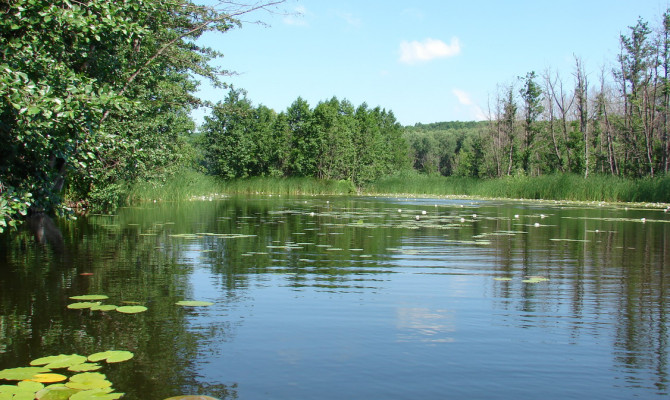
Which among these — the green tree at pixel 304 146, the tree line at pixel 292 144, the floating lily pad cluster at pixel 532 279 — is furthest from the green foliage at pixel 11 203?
the green tree at pixel 304 146

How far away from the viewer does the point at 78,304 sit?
5.43m

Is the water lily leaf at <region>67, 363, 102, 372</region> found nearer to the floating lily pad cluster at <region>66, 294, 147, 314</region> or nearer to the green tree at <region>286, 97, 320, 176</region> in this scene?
the floating lily pad cluster at <region>66, 294, 147, 314</region>

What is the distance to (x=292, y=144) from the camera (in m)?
63.1

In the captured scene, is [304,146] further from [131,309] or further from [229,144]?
[131,309]

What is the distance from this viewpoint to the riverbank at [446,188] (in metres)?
32.3

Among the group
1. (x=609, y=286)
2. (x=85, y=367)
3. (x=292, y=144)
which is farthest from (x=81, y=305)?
(x=292, y=144)

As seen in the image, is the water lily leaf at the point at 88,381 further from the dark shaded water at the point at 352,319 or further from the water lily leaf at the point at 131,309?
the water lily leaf at the point at 131,309

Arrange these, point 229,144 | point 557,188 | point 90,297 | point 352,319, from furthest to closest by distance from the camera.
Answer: point 229,144 < point 557,188 < point 90,297 < point 352,319

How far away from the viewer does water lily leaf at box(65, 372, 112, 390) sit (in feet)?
11.0

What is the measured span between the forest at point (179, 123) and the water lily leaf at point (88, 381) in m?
2.92

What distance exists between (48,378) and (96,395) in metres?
0.45

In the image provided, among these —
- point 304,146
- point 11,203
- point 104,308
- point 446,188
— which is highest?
point 304,146

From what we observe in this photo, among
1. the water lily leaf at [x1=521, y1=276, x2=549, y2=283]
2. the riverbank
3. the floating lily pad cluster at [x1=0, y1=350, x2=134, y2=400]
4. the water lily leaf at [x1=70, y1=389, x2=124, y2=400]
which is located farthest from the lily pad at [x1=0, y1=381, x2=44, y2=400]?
the riverbank

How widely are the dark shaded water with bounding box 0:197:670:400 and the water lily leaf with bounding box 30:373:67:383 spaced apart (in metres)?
0.29
